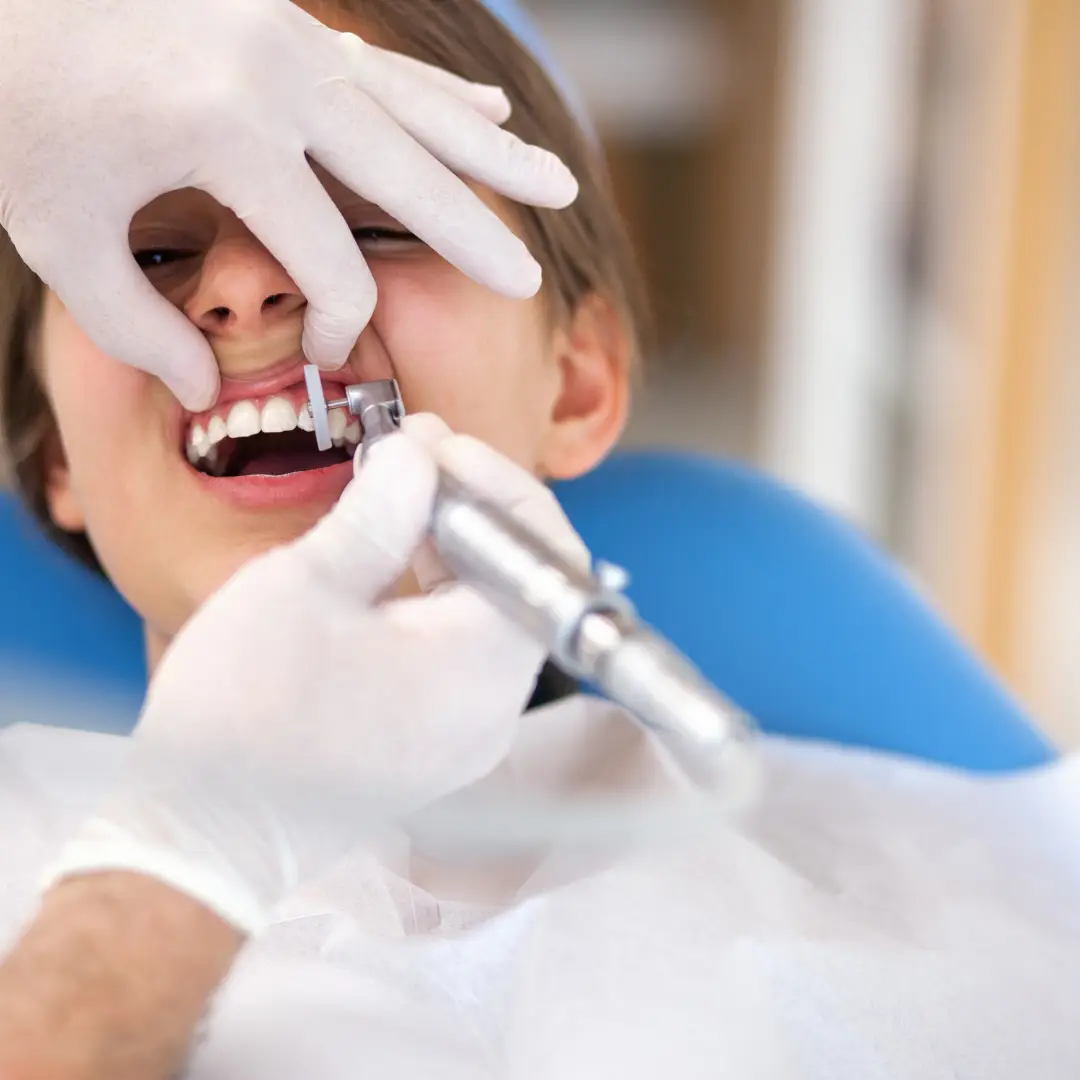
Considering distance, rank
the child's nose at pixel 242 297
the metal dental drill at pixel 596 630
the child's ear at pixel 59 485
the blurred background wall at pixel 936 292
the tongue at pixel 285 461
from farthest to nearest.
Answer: the blurred background wall at pixel 936 292 → the child's ear at pixel 59 485 → the tongue at pixel 285 461 → the child's nose at pixel 242 297 → the metal dental drill at pixel 596 630

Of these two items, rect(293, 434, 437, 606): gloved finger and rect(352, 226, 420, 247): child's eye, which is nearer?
rect(293, 434, 437, 606): gloved finger

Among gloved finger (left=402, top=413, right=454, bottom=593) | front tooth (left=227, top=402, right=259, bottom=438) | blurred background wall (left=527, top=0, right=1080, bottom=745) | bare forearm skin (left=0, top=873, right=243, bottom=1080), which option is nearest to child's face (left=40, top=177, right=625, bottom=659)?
front tooth (left=227, top=402, right=259, bottom=438)

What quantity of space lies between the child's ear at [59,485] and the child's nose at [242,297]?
1.01 ft

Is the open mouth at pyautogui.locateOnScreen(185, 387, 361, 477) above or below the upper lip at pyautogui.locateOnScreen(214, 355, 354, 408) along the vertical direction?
below

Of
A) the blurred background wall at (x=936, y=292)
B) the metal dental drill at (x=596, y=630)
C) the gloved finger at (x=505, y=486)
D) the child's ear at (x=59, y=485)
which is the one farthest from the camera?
the blurred background wall at (x=936, y=292)

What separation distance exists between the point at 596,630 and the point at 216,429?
36 cm

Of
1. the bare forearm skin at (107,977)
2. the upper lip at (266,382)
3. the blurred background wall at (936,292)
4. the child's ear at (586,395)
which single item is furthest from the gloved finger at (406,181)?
the blurred background wall at (936,292)

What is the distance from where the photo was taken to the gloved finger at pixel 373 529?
1.94 feet

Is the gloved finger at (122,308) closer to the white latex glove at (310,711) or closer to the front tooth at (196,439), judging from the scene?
the front tooth at (196,439)

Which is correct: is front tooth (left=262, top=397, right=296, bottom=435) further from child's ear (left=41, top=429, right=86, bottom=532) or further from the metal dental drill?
child's ear (left=41, top=429, right=86, bottom=532)

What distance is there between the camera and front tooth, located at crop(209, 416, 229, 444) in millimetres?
786

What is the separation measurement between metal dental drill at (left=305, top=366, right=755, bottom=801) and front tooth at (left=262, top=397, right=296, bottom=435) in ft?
0.64

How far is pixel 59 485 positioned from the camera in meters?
1.04

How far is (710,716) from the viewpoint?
0.50 metres
